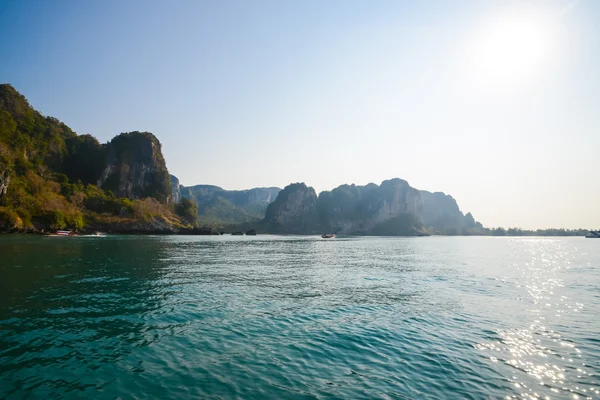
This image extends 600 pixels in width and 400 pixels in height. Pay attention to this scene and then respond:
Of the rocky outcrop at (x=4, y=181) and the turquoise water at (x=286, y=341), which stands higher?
the rocky outcrop at (x=4, y=181)

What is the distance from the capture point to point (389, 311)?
2114 cm

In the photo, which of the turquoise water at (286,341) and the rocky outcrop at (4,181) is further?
the rocky outcrop at (4,181)

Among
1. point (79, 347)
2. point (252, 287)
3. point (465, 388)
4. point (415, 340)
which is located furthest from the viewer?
point (252, 287)

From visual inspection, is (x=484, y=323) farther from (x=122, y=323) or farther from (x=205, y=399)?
(x=122, y=323)

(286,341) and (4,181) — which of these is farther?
(4,181)

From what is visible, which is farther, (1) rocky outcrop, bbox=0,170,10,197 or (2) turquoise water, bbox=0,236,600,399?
(1) rocky outcrop, bbox=0,170,10,197

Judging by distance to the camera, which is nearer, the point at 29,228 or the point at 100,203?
the point at 29,228

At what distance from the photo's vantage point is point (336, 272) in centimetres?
4069

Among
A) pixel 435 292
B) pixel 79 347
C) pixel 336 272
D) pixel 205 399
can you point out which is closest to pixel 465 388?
pixel 205 399

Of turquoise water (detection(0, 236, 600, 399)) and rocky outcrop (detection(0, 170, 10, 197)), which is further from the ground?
rocky outcrop (detection(0, 170, 10, 197))

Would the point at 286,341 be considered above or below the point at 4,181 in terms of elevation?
below

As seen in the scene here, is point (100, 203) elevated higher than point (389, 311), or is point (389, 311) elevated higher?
point (100, 203)

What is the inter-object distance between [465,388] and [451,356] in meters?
3.05

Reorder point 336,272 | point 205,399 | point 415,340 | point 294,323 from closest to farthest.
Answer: point 205,399, point 415,340, point 294,323, point 336,272
